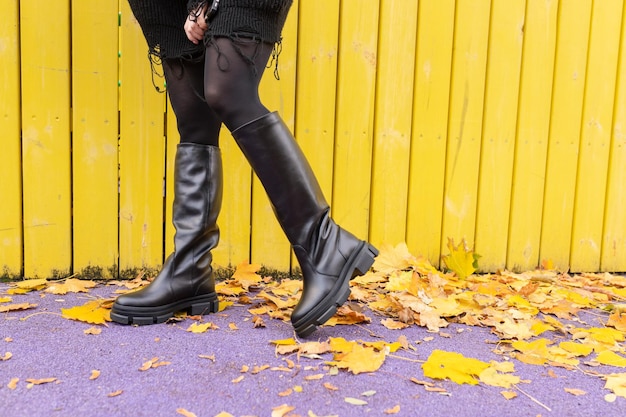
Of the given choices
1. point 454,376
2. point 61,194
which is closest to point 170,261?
point 61,194

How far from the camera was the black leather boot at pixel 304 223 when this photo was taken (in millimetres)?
1294

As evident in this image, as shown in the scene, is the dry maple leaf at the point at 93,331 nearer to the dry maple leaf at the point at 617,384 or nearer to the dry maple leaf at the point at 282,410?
the dry maple leaf at the point at 282,410

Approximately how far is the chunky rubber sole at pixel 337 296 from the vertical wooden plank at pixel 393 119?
683mm

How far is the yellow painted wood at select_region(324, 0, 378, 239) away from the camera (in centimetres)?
195

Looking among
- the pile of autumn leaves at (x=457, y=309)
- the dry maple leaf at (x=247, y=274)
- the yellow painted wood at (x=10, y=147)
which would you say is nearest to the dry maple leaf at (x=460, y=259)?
the pile of autumn leaves at (x=457, y=309)

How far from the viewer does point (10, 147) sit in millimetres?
1768

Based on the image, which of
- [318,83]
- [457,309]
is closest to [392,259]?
[457,309]

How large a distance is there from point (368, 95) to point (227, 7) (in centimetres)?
88

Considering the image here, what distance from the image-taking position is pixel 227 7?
4.01 ft

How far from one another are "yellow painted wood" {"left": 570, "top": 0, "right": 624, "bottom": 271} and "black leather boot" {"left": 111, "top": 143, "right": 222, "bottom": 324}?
159 centimetres

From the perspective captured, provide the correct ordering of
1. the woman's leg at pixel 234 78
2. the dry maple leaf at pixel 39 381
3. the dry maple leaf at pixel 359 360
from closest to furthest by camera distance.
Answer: the dry maple leaf at pixel 39 381 < the dry maple leaf at pixel 359 360 < the woman's leg at pixel 234 78

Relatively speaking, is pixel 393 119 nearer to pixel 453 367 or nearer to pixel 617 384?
pixel 453 367

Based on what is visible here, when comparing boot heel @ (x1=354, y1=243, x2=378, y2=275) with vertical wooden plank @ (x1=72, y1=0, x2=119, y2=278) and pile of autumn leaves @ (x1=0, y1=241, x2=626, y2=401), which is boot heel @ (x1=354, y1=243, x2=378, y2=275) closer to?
pile of autumn leaves @ (x1=0, y1=241, x2=626, y2=401)

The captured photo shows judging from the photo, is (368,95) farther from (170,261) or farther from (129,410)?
(129,410)
